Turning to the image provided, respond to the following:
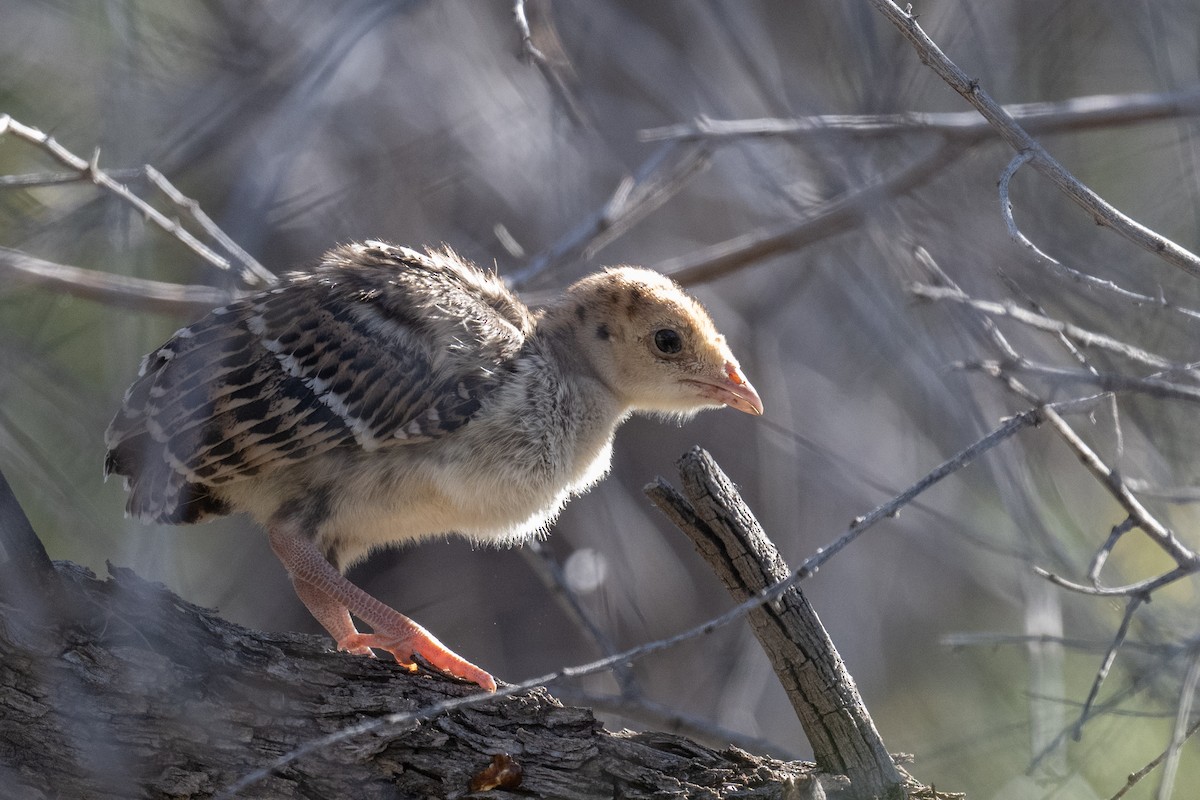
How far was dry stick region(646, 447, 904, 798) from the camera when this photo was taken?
Answer: 290cm

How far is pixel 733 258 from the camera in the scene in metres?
5.12

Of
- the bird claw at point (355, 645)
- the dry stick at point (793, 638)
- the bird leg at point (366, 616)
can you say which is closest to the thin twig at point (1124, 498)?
the dry stick at point (793, 638)

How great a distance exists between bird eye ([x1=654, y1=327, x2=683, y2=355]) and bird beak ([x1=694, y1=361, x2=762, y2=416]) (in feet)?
0.48

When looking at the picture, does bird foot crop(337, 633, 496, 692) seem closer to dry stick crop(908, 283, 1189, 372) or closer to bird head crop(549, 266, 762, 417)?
bird head crop(549, 266, 762, 417)

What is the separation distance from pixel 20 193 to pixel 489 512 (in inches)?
91.5

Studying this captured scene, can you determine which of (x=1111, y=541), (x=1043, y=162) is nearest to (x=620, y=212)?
(x=1043, y=162)

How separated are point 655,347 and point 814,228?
118cm

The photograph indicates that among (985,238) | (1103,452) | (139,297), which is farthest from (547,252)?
(1103,452)

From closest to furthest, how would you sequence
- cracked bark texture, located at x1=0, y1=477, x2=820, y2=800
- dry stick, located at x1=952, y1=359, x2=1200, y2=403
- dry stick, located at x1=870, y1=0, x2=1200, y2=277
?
dry stick, located at x1=870, y1=0, x2=1200, y2=277, cracked bark texture, located at x1=0, y1=477, x2=820, y2=800, dry stick, located at x1=952, y1=359, x2=1200, y2=403

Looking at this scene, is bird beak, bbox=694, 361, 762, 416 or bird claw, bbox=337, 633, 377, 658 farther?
bird beak, bbox=694, 361, 762, 416

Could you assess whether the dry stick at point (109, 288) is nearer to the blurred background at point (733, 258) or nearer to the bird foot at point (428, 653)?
the blurred background at point (733, 258)

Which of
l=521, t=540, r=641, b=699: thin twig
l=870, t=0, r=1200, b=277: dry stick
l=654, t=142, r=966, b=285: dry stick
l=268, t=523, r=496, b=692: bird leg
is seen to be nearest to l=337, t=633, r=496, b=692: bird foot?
l=268, t=523, r=496, b=692: bird leg

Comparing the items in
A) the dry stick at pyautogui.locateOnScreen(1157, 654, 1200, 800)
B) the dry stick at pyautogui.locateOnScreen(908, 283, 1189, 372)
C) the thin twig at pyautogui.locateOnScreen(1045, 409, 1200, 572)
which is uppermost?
the dry stick at pyautogui.locateOnScreen(908, 283, 1189, 372)

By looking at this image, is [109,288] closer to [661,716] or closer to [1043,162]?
[661,716]
